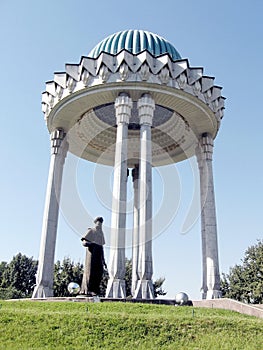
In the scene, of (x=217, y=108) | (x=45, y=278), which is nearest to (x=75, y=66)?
(x=217, y=108)

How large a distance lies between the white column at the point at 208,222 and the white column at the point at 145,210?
5.15m

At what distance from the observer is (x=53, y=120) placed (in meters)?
25.2

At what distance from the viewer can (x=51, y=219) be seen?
75.9 ft

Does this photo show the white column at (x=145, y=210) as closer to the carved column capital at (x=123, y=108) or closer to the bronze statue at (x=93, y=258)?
the carved column capital at (x=123, y=108)

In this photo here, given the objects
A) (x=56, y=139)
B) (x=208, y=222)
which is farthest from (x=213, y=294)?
(x=56, y=139)

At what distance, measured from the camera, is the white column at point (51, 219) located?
21.9 metres

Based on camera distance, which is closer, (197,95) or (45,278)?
(45,278)

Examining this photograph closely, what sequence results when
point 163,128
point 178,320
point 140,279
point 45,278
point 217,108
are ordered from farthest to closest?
point 163,128
point 217,108
point 45,278
point 140,279
point 178,320

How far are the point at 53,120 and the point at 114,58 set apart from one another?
6011 mm

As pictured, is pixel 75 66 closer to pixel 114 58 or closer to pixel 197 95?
pixel 114 58

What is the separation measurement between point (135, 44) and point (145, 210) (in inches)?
473

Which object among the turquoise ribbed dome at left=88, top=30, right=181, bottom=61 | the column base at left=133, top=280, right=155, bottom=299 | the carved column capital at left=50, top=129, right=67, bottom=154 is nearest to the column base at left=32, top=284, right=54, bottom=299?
the column base at left=133, top=280, right=155, bottom=299

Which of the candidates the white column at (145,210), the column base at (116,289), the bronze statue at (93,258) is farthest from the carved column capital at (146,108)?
the bronze statue at (93,258)

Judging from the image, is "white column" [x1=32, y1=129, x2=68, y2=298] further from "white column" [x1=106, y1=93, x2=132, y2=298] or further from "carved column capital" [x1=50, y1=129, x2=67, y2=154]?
"white column" [x1=106, y1=93, x2=132, y2=298]
